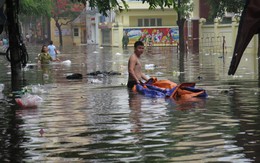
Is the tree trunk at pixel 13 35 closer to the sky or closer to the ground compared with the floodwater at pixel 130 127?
closer to the sky

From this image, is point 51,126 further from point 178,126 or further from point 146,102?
point 146,102

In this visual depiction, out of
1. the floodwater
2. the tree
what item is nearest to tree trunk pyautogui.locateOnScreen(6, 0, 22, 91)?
the floodwater

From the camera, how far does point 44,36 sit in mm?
118438

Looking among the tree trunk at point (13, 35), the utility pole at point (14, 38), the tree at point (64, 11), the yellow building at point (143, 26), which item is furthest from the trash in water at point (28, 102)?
the tree at point (64, 11)

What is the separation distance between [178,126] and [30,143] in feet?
8.70

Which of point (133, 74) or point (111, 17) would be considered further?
point (111, 17)

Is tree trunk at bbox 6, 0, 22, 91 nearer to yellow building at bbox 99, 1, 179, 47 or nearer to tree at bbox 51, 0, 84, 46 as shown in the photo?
yellow building at bbox 99, 1, 179, 47

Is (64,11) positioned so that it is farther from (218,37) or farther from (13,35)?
(13,35)

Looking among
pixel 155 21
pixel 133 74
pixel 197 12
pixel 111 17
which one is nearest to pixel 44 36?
pixel 111 17

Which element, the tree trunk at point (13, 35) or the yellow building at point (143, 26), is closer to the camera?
the tree trunk at point (13, 35)

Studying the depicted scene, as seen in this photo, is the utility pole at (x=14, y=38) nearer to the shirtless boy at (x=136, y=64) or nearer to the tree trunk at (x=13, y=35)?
the tree trunk at (x=13, y=35)

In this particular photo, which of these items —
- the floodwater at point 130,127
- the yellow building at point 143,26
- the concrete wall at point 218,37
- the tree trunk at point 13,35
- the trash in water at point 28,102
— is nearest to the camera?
the floodwater at point 130,127

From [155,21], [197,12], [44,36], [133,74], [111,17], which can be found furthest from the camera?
[44,36]

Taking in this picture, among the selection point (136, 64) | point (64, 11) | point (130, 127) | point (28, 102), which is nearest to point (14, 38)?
point (136, 64)
